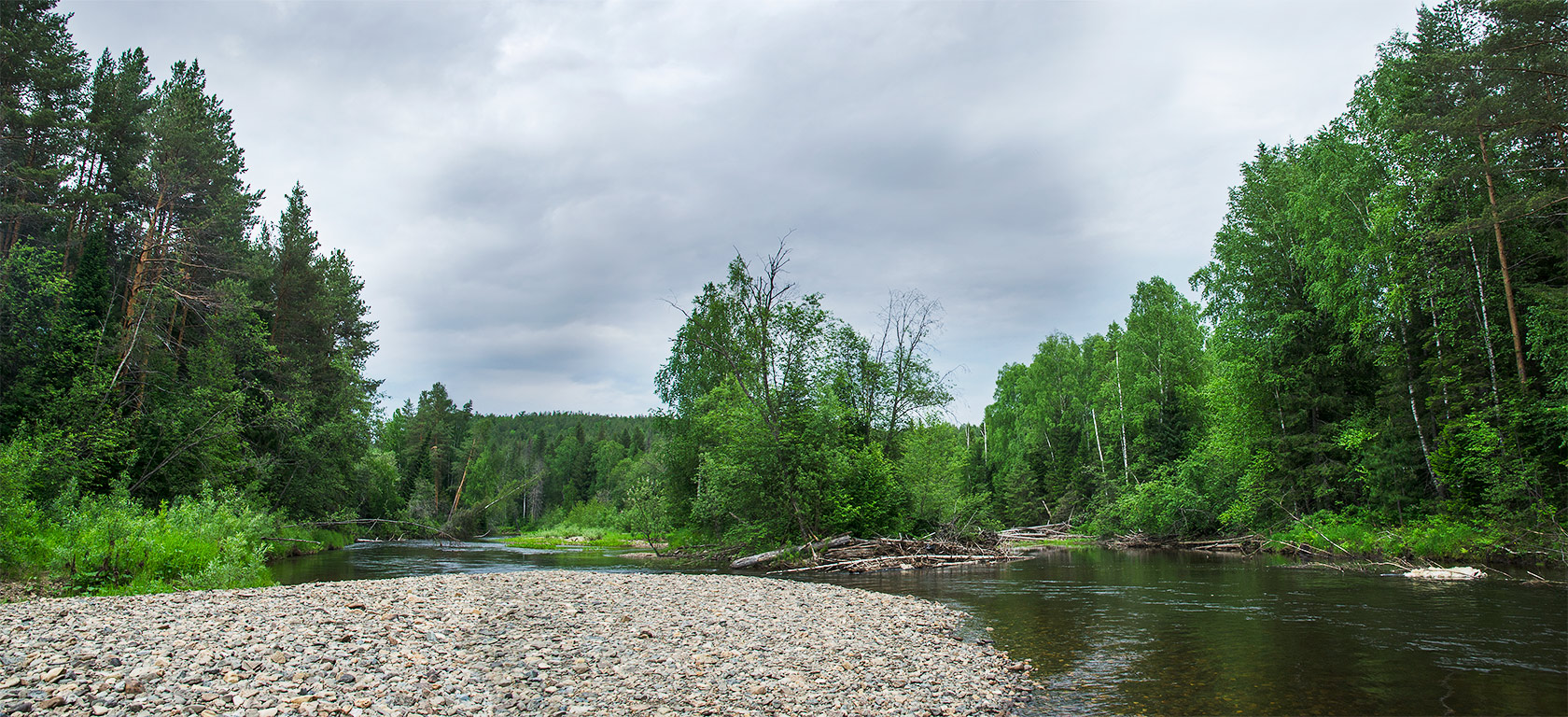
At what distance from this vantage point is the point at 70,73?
25312 millimetres

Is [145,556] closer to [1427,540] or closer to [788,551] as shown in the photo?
[788,551]

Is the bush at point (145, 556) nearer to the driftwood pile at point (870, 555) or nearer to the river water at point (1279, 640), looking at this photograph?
the river water at point (1279, 640)

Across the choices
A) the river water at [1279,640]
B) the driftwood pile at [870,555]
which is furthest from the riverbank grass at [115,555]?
the driftwood pile at [870,555]

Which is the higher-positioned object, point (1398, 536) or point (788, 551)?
point (1398, 536)

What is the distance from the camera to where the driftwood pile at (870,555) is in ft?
79.3

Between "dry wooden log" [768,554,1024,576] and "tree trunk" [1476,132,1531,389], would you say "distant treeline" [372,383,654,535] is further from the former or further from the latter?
"tree trunk" [1476,132,1531,389]

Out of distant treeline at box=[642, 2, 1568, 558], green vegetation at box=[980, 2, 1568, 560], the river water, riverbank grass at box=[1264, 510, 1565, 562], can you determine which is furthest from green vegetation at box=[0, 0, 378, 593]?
green vegetation at box=[980, 2, 1568, 560]

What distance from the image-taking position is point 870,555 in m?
25.6

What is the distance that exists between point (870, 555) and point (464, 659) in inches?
753

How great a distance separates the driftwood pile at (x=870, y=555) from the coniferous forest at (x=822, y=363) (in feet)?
3.55

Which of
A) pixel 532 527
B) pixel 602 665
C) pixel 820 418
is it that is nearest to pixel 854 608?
pixel 602 665

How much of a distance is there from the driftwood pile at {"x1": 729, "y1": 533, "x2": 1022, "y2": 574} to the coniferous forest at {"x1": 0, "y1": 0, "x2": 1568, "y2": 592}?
3.55 feet

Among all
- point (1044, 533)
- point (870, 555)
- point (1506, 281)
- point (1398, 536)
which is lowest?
point (1044, 533)

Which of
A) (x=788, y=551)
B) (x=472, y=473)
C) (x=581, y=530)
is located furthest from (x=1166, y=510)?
(x=472, y=473)
